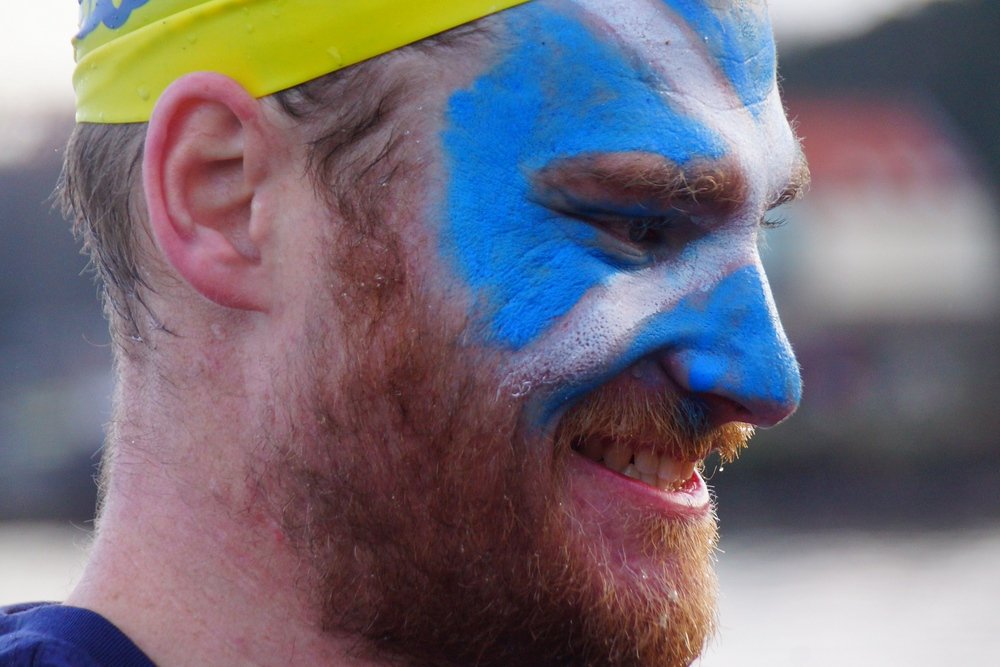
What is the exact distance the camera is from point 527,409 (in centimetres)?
199

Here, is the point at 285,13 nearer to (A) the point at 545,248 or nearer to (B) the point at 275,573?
(A) the point at 545,248

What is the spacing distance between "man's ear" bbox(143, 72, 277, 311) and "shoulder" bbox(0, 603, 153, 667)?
517mm

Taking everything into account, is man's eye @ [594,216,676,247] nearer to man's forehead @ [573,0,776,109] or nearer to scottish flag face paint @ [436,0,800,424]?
scottish flag face paint @ [436,0,800,424]

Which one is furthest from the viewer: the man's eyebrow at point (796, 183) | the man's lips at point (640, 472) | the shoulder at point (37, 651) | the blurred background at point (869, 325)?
the blurred background at point (869, 325)

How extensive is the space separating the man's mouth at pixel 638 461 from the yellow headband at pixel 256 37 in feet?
2.17

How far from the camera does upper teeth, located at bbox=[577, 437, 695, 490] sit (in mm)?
2055

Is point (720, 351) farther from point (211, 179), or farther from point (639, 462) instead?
point (211, 179)

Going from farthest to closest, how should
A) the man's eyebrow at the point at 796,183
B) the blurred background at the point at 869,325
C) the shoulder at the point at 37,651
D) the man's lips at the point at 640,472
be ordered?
the blurred background at the point at 869,325, the man's eyebrow at the point at 796,183, the man's lips at the point at 640,472, the shoulder at the point at 37,651

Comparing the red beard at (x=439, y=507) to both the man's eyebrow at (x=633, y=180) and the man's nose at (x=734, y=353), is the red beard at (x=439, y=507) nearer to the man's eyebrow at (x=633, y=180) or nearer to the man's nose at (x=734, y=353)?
the man's nose at (x=734, y=353)

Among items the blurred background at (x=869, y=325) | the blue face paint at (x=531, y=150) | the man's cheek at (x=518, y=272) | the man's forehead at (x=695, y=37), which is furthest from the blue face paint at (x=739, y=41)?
the blurred background at (x=869, y=325)

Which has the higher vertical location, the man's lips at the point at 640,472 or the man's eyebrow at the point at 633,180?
the man's eyebrow at the point at 633,180

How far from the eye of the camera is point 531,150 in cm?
201

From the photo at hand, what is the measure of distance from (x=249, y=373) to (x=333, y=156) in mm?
353

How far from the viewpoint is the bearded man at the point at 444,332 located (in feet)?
6.56
